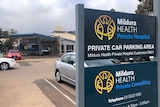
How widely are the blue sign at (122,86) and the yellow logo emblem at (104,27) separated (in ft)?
1.82

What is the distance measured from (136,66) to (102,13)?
1246 mm

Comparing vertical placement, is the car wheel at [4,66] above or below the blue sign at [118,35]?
below

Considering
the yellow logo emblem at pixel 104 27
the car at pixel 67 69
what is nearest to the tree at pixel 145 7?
the car at pixel 67 69

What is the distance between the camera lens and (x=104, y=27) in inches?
159

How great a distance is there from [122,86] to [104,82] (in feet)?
1.42

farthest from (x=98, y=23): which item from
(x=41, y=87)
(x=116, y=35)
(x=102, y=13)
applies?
(x=41, y=87)

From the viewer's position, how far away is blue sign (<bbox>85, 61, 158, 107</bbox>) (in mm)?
3908

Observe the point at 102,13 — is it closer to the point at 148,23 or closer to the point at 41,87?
the point at 148,23

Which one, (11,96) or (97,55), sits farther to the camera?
(11,96)

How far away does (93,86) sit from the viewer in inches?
153

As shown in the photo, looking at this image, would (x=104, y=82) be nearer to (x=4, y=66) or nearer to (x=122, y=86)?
(x=122, y=86)

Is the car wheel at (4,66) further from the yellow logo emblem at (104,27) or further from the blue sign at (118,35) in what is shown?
the yellow logo emblem at (104,27)

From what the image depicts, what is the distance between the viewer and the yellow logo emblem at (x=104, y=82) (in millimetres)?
3953

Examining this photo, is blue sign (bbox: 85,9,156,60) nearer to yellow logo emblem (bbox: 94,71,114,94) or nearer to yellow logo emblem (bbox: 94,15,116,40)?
yellow logo emblem (bbox: 94,15,116,40)
